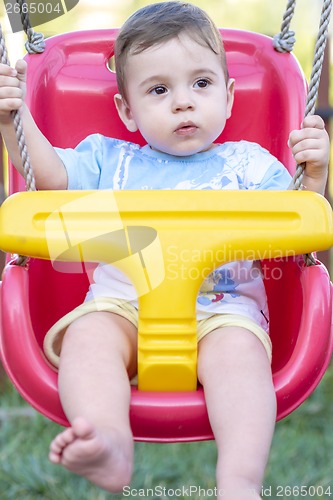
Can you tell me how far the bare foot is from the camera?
1043mm

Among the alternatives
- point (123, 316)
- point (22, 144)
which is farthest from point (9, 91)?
point (123, 316)

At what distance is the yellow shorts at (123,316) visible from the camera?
4.31 feet

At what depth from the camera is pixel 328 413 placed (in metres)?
2.64

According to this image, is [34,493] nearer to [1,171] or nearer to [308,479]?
[308,479]

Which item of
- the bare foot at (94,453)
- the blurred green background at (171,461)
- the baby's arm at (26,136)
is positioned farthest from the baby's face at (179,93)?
the blurred green background at (171,461)

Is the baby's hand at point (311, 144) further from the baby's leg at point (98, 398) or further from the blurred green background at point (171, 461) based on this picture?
the blurred green background at point (171, 461)

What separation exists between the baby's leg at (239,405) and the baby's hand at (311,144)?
293mm

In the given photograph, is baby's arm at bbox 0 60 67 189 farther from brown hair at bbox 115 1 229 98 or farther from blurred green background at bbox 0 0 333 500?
blurred green background at bbox 0 0 333 500

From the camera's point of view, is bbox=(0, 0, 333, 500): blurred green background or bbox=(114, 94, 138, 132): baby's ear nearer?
bbox=(114, 94, 138, 132): baby's ear

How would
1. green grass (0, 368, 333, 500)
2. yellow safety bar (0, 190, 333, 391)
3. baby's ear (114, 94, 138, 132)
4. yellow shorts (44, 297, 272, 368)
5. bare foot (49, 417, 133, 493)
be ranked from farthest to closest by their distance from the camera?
green grass (0, 368, 333, 500) → baby's ear (114, 94, 138, 132) → yellow shorts (44, 297, 272, 368) → yellow safety bar (0, 190, 333, 391) → bare foot (49, 417, 133, 493)

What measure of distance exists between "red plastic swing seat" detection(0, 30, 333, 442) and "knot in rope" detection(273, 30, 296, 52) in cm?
2

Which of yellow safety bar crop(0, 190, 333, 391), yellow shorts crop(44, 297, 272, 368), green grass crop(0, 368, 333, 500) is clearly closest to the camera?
yellow safety bar crop(0, 190, 333, 391)

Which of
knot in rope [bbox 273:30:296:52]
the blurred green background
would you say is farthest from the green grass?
knot in rope [bbox 273:30:296:52]

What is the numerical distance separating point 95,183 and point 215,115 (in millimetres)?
267
